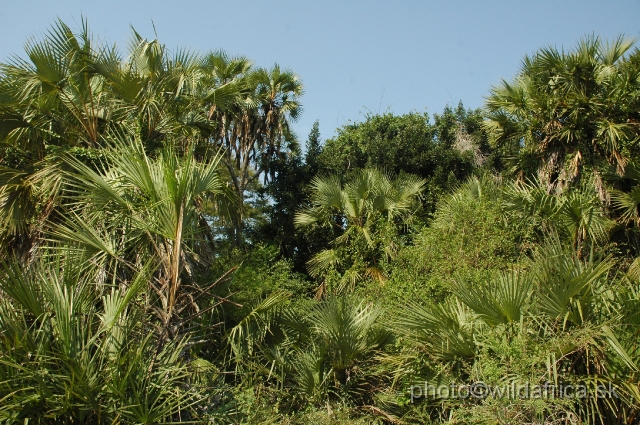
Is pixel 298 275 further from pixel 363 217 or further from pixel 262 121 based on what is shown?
pixel 262 121

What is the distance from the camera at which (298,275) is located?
12281 millimetres

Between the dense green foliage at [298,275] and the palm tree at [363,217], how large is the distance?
0.16 ft

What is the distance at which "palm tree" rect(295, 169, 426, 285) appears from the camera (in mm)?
10922

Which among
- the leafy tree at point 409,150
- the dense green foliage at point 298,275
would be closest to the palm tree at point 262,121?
the leafy tree at point 409,150

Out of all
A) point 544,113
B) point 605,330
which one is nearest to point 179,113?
point 605,330

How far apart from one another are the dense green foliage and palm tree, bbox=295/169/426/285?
0.05 m

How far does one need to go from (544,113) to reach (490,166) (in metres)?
7.21

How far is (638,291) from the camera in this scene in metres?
5.23

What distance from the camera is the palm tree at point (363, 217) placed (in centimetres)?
1092

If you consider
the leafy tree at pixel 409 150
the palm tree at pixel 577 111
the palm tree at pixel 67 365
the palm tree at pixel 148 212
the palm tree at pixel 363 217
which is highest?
the leafy tree at pixel 409 150

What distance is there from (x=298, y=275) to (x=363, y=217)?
6.60 feet

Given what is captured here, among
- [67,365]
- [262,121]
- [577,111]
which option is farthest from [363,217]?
[67,365]

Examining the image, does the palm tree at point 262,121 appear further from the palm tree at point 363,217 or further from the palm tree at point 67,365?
the palm tree at point 67,365

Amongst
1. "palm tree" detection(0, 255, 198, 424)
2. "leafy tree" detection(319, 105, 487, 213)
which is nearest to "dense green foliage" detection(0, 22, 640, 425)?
"palm tree" detection(0, 255, 198, 424)
